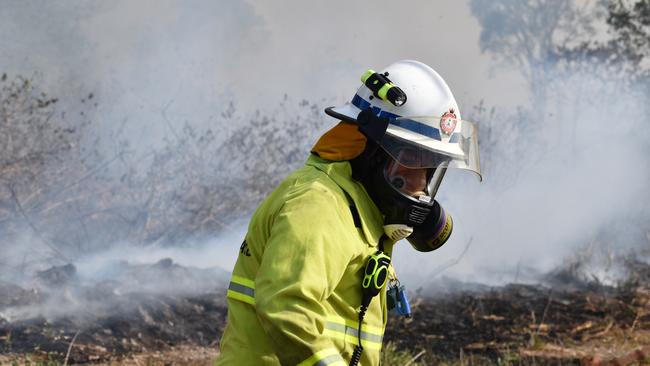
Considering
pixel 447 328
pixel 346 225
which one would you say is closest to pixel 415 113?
pixel 346 225

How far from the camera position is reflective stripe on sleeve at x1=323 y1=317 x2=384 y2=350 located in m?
2.40

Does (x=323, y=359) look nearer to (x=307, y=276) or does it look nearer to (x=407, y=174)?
(x=307, y=276)

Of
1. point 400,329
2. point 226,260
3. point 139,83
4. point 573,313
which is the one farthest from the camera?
point 139,83

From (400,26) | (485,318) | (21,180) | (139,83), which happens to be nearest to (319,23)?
(400,26)

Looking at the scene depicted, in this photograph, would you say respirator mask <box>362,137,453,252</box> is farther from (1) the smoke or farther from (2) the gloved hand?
(1) the smoke

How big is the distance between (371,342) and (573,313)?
437 cm

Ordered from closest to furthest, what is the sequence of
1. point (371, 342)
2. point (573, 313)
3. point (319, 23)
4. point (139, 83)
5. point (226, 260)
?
point (371, 342) < point (573, 313) < point (226, 260) < point (139, 83) < point (319, 23)

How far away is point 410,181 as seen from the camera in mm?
2639

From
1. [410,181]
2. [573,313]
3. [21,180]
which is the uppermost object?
[410,181]

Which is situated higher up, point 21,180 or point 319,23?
point 319,23

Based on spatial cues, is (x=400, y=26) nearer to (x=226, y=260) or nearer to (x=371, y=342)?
(x=226, y=260)

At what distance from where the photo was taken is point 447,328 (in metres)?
6.11

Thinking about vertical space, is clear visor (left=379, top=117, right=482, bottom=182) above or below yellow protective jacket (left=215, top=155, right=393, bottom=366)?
above

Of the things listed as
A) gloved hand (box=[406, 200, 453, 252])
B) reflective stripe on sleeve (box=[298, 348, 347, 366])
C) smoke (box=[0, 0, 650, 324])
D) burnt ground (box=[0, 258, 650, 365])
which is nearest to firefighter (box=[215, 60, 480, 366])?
reflective stripe on sleeve (box=[298, 348, 347, 366])
